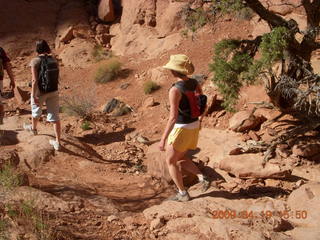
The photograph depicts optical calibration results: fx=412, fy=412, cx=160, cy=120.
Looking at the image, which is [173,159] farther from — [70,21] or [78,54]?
[70,21]

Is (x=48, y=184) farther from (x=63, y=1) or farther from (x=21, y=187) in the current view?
(x=63, y=1)

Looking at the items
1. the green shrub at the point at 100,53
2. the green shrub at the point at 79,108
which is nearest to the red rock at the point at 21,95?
the green shrub at the point at 79,108

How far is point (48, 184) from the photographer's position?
5586 mm

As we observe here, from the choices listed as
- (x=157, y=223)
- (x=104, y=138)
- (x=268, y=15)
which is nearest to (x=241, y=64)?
(x=268, y=15)

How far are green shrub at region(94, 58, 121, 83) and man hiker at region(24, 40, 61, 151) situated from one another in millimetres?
5185

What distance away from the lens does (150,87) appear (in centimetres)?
1055

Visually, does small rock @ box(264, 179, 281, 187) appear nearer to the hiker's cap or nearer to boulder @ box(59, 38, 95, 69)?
the hiker's cap

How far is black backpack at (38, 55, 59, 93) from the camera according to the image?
6227 mm

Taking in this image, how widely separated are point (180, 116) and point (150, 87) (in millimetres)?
5936

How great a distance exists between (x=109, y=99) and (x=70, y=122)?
1.97m

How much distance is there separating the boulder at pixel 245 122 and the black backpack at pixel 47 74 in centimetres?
348

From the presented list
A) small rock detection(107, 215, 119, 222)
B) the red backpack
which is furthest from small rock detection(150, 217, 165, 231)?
the red backpack

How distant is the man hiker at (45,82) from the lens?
20.3ft
